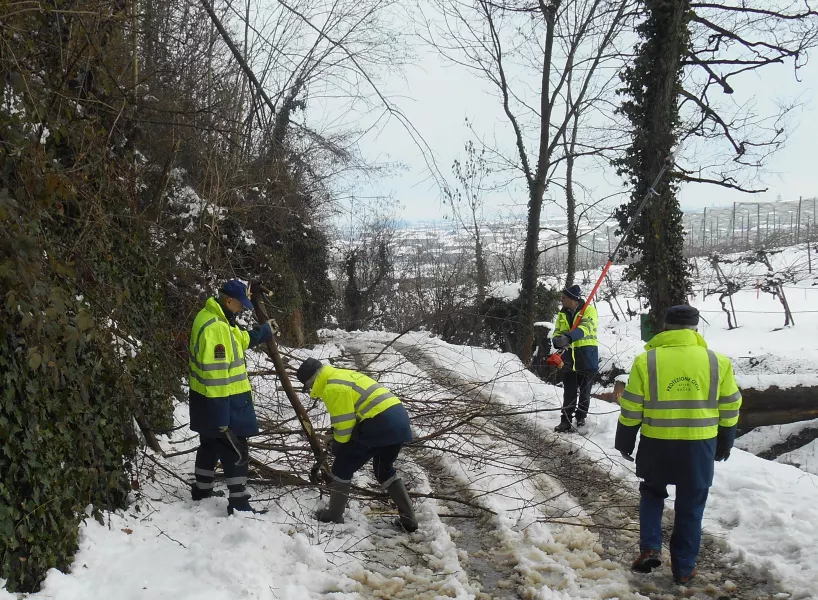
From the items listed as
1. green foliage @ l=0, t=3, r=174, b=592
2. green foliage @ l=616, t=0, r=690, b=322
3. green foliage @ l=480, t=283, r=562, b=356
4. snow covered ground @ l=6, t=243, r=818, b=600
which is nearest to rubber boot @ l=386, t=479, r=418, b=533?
snow covered ground @ l=6, t=243, r=818, b=600

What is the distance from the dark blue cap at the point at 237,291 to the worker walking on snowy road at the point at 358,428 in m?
0.78

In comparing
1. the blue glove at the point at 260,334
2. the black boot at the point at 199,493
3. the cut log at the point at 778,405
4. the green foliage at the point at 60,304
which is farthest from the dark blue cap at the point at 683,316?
the cut log at the point at 778,405

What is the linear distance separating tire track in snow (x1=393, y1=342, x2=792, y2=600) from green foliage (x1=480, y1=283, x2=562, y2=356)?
32.6 ft

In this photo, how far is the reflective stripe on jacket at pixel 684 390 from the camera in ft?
13.9

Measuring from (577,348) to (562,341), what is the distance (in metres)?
0.35

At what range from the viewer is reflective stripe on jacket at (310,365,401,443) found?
16.0 ft

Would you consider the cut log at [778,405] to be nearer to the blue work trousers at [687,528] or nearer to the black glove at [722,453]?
the black glove at [722,453]

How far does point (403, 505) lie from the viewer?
5.10 metres

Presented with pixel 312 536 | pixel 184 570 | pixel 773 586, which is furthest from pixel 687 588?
pixel 184 570

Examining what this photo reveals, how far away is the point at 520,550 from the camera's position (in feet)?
15.6

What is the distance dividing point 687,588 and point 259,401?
494 centimetres

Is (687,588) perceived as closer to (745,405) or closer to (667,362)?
(667,362)

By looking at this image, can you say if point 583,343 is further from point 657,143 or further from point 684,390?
point 657,143

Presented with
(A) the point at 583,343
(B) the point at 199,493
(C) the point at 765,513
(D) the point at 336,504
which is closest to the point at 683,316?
(C) the point at 765,513
